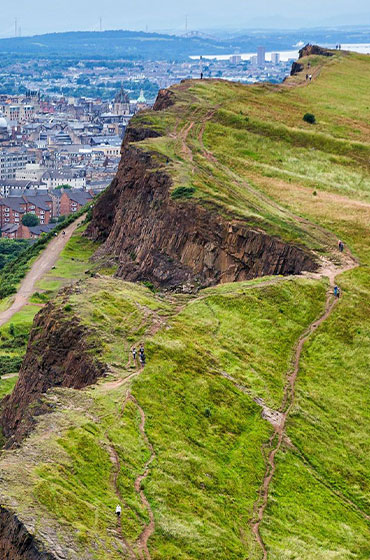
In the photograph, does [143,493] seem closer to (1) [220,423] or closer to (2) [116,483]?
(2) [116,483]

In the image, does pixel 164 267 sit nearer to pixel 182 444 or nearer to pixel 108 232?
pixel 108 232

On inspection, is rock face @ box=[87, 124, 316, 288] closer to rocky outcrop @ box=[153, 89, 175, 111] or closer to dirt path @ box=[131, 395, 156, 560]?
rocky outcrop @ box=[153, 89, 175, 111]

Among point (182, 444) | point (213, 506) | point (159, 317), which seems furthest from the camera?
point (159, 317)

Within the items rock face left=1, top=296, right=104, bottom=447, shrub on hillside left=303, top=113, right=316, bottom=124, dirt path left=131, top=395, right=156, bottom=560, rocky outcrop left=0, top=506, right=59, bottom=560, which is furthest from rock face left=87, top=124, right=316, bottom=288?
rocky outcrop left=0, top=506, right=59, bottom=560

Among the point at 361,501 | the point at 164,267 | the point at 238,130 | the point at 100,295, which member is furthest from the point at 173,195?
the point at 361,501

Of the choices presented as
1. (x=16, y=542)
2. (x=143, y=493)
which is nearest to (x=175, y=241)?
(x=143, y=493)

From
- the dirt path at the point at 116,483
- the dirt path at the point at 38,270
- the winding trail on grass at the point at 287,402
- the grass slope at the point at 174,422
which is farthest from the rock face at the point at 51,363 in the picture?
the dirt path at the point at 38,270
